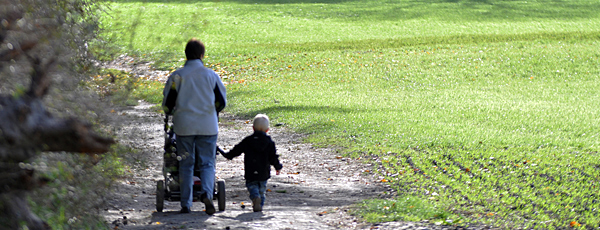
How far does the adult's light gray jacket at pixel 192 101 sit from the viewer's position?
5.31 meters

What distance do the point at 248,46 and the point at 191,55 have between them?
2148 cm

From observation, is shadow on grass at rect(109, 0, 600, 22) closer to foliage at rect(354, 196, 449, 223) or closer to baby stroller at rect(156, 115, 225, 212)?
foliage at rect(354, 196, 449, 223)

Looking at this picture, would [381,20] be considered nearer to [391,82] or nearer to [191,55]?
[391,82]

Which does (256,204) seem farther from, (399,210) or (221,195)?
(399,210)

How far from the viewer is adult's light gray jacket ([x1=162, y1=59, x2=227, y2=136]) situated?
531 centimetres

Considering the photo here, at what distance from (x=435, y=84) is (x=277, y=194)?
13057 mm

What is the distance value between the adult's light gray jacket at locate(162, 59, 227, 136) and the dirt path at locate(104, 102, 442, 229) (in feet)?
1.21

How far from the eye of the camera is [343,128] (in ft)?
38.0

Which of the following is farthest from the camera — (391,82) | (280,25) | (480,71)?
(280,25)

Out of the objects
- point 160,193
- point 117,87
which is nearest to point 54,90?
point 117,87

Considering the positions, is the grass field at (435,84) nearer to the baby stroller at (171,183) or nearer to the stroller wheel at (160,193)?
the baby stroller at (171,183)

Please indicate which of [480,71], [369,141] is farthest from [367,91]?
[369,141]

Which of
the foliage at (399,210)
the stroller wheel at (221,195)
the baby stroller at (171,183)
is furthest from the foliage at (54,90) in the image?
the foliage at (399,210)

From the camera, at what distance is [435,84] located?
19.2 metres
